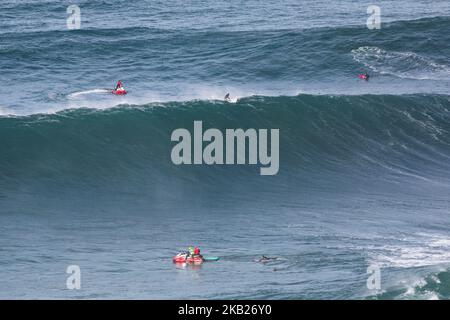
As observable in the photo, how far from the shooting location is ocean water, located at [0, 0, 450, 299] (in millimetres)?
45750

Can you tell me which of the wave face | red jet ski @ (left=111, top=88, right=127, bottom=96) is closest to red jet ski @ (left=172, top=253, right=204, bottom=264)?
the wave face

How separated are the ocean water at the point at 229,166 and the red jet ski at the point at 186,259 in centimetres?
47

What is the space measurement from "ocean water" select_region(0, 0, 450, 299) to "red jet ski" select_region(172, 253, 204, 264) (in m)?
0.47

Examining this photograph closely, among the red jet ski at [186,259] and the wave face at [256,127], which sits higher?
the wave face at [256,127]

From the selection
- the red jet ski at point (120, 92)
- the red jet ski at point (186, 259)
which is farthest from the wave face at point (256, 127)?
the red jet ski at point (186, 259)

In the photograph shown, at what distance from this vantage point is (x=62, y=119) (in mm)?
62906

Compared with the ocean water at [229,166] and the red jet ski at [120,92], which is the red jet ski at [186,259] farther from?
the red jet ski at [120,92]

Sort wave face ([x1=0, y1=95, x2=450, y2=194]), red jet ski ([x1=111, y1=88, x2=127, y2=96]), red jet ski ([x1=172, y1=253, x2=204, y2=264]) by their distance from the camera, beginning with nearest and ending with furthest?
red jet ski ([x1=172, y1=253, x2=204, y2=264])
wave face ([x1=0, y1=95, x2=450, y2=194])
red jet ski ([x1=111, y1=88, x2=127, y2=96])

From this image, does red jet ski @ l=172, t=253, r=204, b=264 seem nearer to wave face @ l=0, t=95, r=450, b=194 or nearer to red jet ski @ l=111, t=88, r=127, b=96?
wave face @ l=0, t=95, r=450, b=194

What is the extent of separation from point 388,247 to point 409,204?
7.53 m

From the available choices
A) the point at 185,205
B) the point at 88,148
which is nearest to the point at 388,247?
the point at 185,205

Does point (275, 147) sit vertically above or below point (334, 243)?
above

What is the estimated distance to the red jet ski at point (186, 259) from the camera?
152ft

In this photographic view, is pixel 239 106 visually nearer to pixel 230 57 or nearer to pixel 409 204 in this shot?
pixel 230 57
